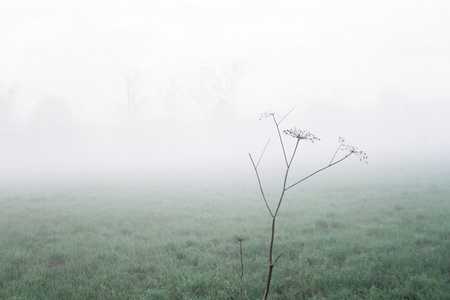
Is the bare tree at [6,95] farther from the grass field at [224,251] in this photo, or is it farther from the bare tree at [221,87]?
the grass field at [224,251]

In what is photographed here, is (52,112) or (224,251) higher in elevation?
(52,112)

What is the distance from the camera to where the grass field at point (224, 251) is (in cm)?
522

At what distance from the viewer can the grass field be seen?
522 centimetres

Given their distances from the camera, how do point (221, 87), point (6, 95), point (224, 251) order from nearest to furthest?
point (224, 251) < point (6, 95) < point (221, 87)

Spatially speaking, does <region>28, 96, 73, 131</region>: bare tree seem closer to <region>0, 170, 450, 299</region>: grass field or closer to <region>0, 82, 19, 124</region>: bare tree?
<region>0, 82, 19, 124</region>: bare tree

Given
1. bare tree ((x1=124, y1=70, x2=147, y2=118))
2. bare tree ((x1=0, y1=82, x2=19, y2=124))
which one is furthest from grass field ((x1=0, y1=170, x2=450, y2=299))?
bare tree ((x1=0, y1=82, x2=19, y2=124))

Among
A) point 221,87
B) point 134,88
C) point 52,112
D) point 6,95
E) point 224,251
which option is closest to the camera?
point 224,251

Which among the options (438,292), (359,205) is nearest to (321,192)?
(359,205)

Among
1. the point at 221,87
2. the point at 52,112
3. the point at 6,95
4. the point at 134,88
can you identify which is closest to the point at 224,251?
the point at 221,87

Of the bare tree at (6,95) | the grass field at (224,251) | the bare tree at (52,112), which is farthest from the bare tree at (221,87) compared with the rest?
the grass field at (224,251)

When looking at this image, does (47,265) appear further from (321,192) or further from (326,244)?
(321,192)

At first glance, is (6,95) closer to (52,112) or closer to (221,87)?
(52,112)

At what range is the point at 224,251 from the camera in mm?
7328

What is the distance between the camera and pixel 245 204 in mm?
14477
